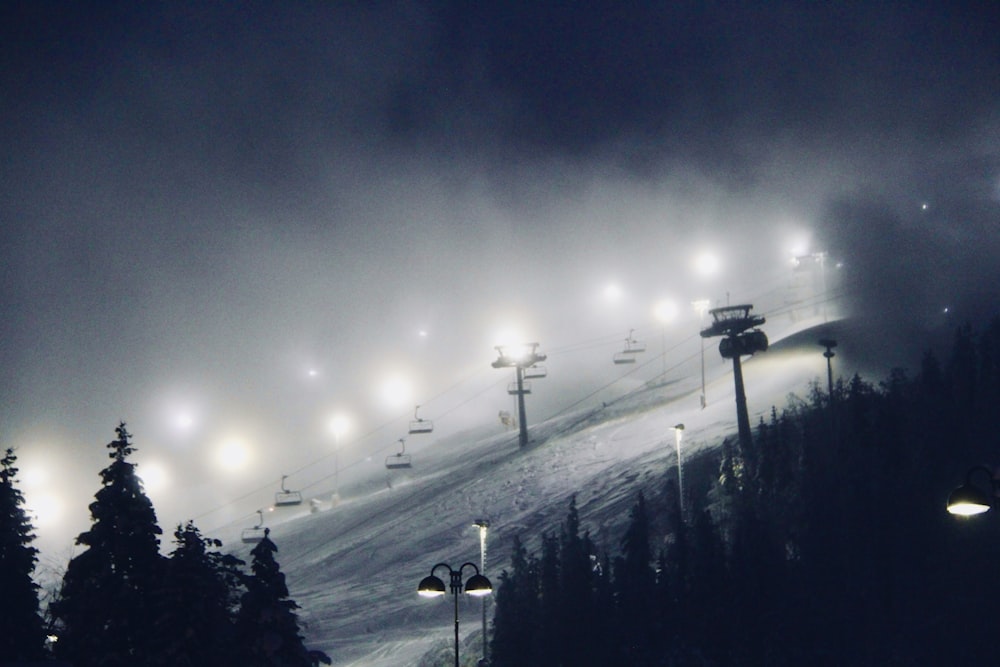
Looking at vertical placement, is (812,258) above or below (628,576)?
above

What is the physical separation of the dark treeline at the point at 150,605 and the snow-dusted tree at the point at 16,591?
8cm

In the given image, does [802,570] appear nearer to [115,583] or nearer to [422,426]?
[115,583]

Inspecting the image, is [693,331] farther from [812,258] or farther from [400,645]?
[400,645]

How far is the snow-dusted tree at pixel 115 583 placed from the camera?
115ft

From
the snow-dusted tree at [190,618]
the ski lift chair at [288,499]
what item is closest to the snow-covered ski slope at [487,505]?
the ski lift chair at [288,499]

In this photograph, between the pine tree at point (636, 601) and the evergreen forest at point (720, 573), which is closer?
the evergreen forest at point (720, 573)

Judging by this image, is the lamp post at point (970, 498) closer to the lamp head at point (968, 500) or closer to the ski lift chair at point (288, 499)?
the lamp head at point (968, 500)

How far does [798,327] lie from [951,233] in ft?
130

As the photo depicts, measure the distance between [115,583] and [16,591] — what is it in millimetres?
5858

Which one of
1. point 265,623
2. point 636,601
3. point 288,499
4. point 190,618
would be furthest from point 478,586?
point 288,499

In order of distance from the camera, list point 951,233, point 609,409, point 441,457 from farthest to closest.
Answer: point 951,233
point 441,457
point 609,409

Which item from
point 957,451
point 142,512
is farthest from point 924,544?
point 142,512

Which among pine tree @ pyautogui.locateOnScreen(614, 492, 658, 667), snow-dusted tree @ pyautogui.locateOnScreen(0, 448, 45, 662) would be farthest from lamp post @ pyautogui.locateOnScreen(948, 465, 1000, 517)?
pine tree @ pyautogui.locateOnScreen(614, 492, 658, 667)

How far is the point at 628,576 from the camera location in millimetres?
54156
